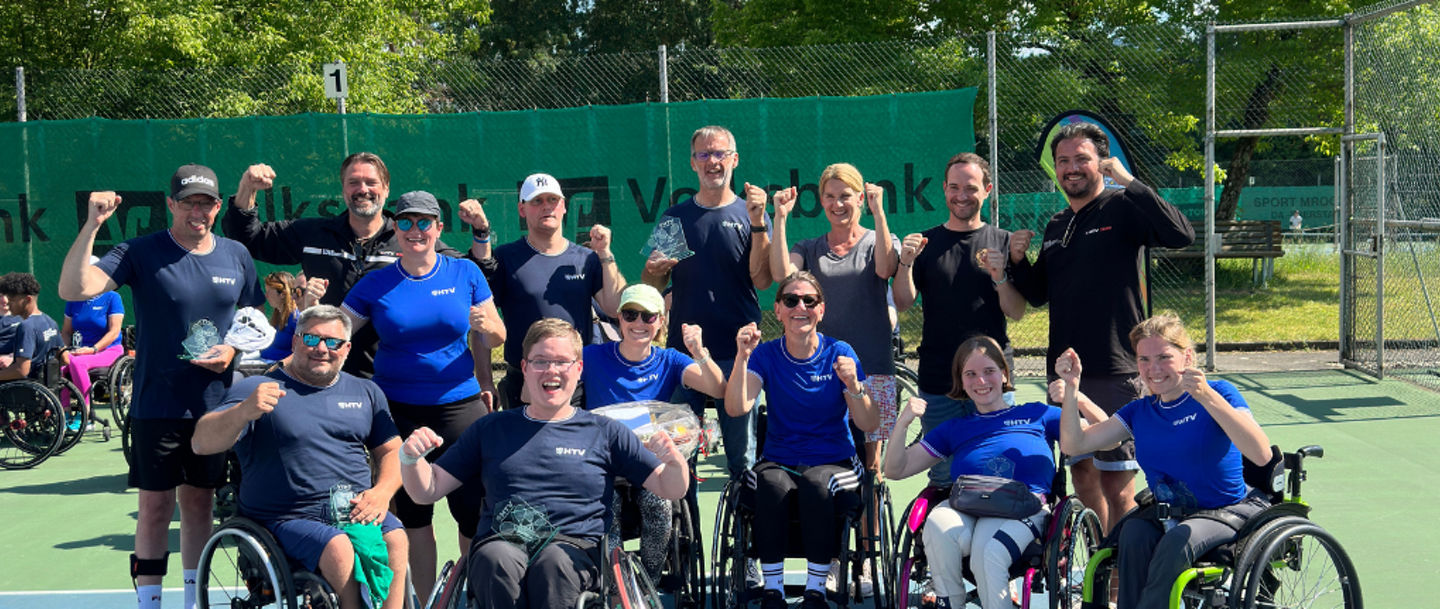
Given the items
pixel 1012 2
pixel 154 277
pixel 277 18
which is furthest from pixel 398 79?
pixel 154 277

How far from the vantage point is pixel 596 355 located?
14.0ft

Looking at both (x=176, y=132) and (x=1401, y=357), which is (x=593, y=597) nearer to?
(x=176, y=132)

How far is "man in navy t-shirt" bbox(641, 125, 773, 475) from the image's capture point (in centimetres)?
460

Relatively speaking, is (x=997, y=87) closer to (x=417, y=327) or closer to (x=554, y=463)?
(x=417, y=327)

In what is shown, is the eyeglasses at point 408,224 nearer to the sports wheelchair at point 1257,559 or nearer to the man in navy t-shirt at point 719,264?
the man in navy t-shirt at point 719,264

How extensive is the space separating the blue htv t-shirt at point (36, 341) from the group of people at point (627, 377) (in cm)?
332

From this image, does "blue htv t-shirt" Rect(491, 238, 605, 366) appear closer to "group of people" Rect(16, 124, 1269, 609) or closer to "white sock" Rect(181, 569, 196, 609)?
"group of people" Rect(16, 124, 1269, 609)

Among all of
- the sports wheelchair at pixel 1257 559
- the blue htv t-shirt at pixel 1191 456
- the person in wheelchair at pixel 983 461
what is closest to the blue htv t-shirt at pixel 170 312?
the person in wheelchair at pixel 983 461

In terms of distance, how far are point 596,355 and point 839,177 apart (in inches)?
44.0

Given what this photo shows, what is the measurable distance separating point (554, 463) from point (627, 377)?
77 cm

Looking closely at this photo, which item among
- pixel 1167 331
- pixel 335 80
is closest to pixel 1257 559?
pixel 1167 331

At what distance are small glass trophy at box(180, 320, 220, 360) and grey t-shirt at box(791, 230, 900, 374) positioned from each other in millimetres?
2145

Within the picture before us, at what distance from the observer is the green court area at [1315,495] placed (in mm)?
4844

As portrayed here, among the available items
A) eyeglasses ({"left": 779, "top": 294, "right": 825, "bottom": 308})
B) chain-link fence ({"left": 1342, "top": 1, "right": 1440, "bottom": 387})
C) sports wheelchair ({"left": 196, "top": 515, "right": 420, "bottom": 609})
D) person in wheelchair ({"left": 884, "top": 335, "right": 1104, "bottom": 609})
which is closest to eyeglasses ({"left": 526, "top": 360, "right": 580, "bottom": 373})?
sports wheelchair ({"left": 196, "top": 515, "right": 420, "bottom": 609})
